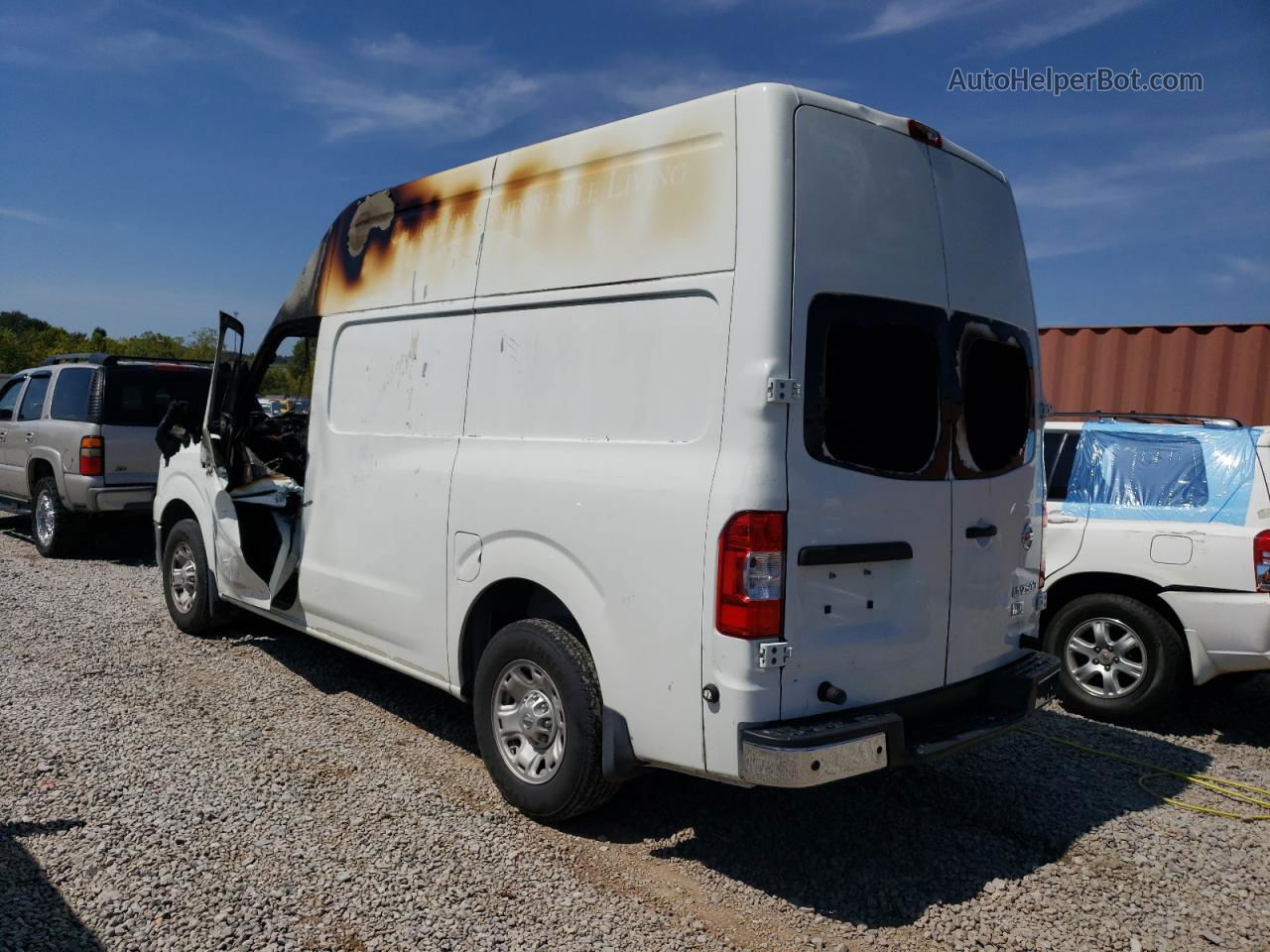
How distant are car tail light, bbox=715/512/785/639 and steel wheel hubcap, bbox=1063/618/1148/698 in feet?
11.2

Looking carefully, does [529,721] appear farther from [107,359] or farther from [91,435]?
[107,359]

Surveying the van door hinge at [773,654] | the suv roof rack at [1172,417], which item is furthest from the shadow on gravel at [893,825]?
the suv roof rack at [1172,417]

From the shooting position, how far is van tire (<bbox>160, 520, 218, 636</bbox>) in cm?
632

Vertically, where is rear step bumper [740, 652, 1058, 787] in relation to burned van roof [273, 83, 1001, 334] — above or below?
below

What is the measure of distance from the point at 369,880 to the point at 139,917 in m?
0.74

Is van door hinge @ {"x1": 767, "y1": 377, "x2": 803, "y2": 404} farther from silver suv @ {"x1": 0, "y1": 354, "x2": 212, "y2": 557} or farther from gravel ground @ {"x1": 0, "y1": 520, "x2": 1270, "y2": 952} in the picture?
silver suv @ {"x1": 0, "y1": 354, "x2": 212, "y2": 557}

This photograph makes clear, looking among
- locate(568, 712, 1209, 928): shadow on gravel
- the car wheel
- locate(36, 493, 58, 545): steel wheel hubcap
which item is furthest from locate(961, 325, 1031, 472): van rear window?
locate(36, 493, 58, 545): steel wheel hubcap

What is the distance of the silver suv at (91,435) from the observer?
30.1 ft

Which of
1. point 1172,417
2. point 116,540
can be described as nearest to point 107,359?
point 116,540

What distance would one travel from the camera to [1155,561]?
529cm

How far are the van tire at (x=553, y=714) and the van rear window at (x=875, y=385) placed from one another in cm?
127

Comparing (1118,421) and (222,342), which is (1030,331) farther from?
(222,342)

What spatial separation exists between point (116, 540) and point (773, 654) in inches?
384

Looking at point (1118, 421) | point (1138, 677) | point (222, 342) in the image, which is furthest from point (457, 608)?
point (1118, 421)
